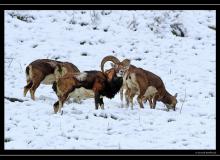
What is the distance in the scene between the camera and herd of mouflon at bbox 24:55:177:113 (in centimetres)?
1294

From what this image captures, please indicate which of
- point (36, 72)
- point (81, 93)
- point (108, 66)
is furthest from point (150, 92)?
point (108, 66)

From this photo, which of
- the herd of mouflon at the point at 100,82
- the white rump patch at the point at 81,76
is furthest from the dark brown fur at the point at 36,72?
the white rump patch at the point at 81,76

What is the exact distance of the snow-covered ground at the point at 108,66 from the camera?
1101 centimetres

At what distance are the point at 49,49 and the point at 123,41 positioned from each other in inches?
130

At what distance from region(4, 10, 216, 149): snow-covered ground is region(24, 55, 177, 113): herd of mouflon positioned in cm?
35

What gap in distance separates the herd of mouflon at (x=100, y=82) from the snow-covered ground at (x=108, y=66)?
13.9 inches

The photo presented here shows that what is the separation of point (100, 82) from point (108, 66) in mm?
5896

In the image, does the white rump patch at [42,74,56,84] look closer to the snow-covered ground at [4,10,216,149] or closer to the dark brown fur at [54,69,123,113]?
the snow-covered ground at [4,10,216,149]

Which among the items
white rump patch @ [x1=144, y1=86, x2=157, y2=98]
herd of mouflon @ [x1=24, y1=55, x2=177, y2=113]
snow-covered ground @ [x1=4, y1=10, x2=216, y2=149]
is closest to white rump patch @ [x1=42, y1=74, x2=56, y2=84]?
herd of mouflon @ [x1=24, y1=55, x2=177, y2=113]

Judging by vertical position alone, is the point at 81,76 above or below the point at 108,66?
below

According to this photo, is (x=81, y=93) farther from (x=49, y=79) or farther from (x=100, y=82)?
(x=49, y=79)

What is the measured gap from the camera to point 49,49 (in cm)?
1988

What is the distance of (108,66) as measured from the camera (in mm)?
19109
